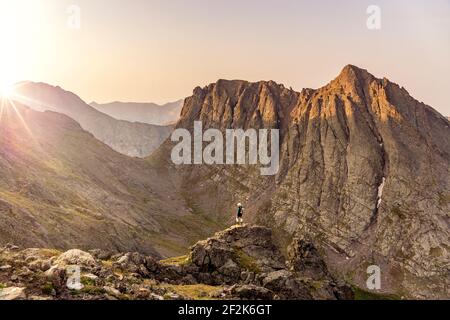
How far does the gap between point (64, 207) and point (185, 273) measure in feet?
299

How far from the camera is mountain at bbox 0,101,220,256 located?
89.9 meters

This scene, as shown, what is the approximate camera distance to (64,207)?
123250 mm

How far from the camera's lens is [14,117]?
18312 cm

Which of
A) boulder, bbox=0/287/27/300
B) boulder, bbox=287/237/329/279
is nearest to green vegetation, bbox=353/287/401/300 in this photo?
boulder, bbox=287/237/329/279

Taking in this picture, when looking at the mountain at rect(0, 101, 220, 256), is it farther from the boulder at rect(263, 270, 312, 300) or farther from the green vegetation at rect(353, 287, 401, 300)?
the green vegetation at rect(353, 287, 401, 300)

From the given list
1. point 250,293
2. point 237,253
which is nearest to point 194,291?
point 250,293

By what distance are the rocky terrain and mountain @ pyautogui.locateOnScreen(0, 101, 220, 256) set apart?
45350mm

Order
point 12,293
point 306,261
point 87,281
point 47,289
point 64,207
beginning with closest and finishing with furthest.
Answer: point 12,293, point 47,289, point 87,281, point 306,261, point 64,207

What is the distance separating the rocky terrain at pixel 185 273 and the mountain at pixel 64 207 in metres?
45.4

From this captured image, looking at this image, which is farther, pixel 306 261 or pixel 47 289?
pixel 306 261

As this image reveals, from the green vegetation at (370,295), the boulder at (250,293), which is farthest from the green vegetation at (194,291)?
the green vegetation at (370,295)

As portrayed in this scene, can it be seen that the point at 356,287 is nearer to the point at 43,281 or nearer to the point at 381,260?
the point at 381,260

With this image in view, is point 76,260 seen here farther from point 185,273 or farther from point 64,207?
point 64,207
